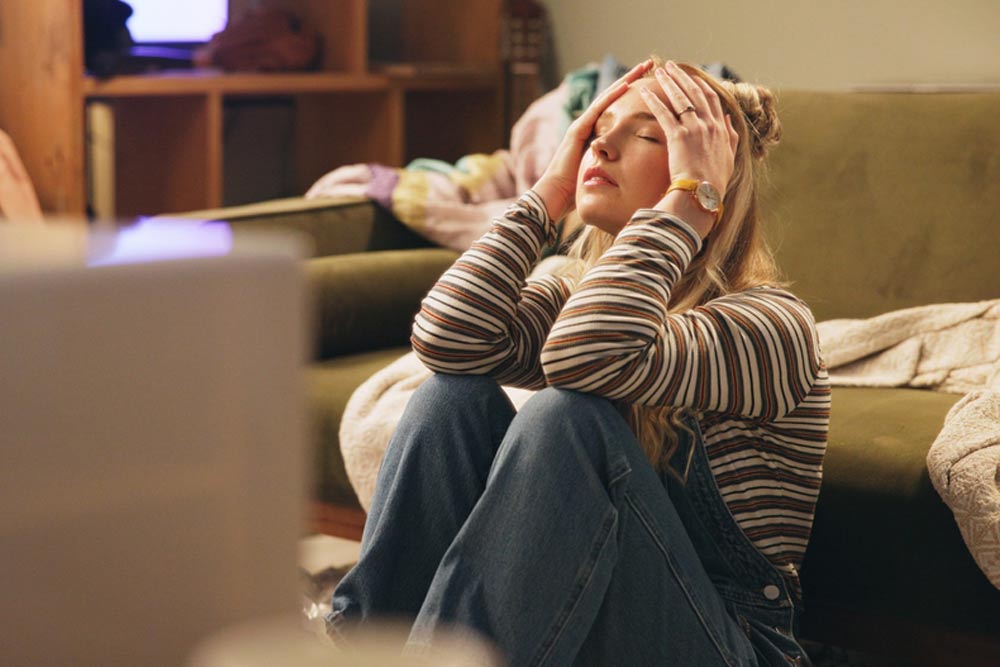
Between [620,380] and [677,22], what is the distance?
6.74ft

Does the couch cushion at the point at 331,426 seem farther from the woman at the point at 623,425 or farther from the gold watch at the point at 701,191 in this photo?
the gold watch at the point at 701,191

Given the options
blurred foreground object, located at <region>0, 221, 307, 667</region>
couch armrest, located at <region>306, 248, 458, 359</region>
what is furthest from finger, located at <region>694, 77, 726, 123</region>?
blurred foreground object, located at <region>0, 221, 307, 667</region>

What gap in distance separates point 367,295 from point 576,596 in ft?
3.54

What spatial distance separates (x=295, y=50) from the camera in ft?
10.3

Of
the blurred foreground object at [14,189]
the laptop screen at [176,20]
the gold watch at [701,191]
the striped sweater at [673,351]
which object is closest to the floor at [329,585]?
the striped sweater at [673,351]

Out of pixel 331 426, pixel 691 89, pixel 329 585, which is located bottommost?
pixel 329 585

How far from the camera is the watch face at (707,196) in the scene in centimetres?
128

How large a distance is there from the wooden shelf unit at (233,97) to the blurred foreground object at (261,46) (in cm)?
5

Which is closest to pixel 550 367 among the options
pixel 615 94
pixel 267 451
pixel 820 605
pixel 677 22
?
pixel 615 94

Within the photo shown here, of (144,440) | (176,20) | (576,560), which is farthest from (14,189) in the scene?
(144,440)

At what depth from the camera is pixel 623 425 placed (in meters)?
1.15

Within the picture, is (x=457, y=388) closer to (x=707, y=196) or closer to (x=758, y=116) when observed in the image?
(x=707, y=196)

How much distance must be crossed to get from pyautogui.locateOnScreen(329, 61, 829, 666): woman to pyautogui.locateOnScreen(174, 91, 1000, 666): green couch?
0.27 metres

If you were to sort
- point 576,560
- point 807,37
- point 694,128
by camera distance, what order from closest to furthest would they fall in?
point 576,560, point 694,128, point 807,37
